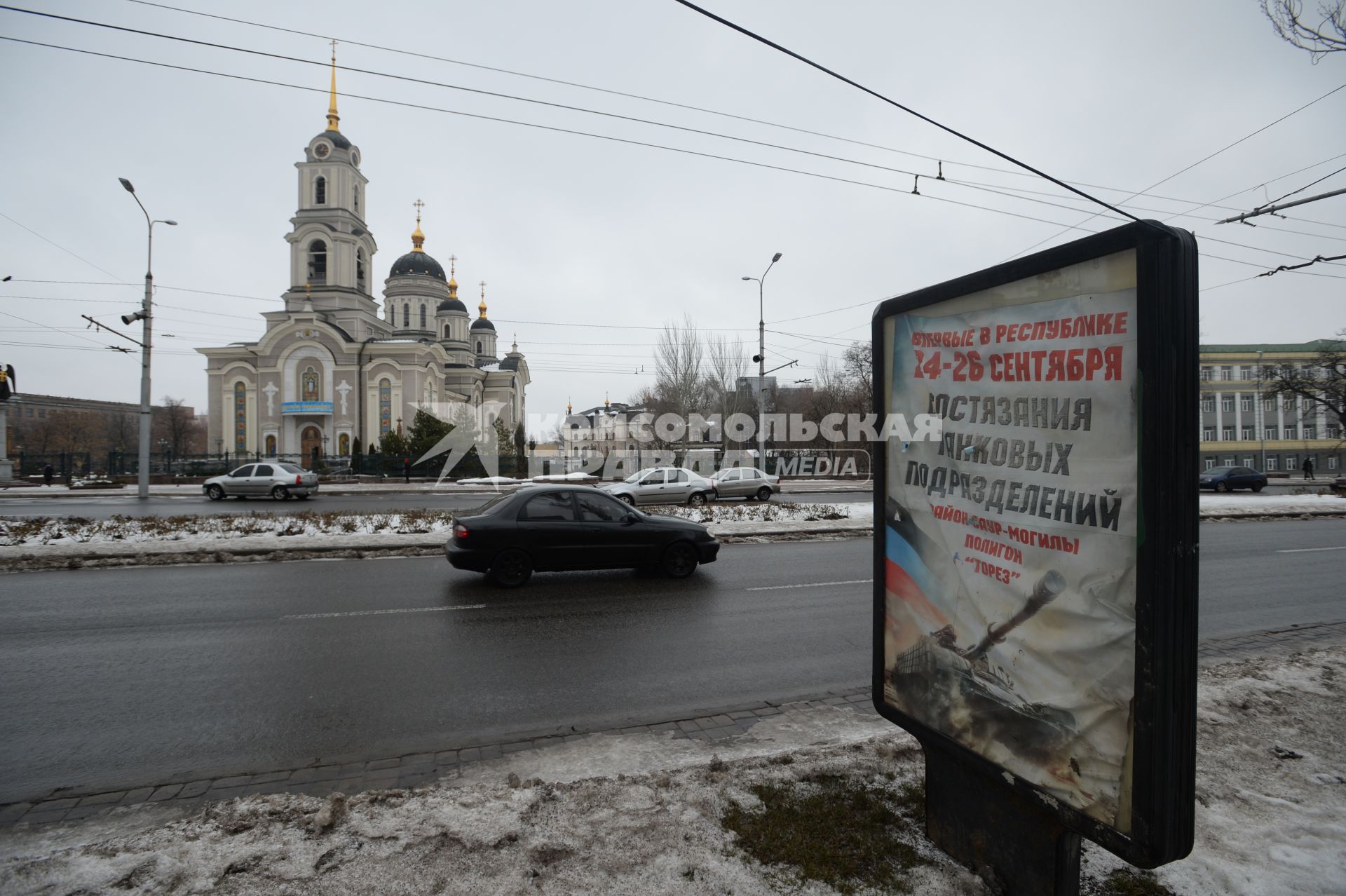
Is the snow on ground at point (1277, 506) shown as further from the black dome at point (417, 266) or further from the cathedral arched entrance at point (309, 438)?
the black dome at point (417, 266)

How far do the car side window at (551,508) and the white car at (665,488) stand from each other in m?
Result: 11.6

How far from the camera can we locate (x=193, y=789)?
3.81 metres

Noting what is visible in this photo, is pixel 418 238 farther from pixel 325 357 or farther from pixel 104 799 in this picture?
pixel 104 799

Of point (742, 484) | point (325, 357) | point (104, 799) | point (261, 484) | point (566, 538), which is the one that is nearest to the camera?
point (104, 799)

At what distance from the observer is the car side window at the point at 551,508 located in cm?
930

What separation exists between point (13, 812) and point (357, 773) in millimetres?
1752

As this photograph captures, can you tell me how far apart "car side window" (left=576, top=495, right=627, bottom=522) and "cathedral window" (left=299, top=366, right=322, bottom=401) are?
53540 millimetres

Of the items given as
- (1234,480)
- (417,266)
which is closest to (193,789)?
(1234,480)

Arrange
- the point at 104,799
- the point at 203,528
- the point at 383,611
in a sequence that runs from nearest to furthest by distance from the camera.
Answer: the point at 104,799 → the point at 383,611 → the point at 203,528

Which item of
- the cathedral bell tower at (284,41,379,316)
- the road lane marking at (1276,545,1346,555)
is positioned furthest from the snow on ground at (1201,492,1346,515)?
the cathedral bell tower at (284,41,379,316)

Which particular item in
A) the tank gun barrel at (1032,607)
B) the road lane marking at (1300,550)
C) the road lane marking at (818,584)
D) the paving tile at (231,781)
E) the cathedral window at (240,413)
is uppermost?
the cathedral window at (240,413)

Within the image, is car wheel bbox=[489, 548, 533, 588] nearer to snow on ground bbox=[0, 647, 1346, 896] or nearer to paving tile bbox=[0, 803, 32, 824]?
snow on ground bbox=[0, 647, 1346, 896]

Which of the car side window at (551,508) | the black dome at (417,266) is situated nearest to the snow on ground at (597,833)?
the car side window at (551,508)

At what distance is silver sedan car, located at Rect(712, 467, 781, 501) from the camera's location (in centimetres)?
2555
